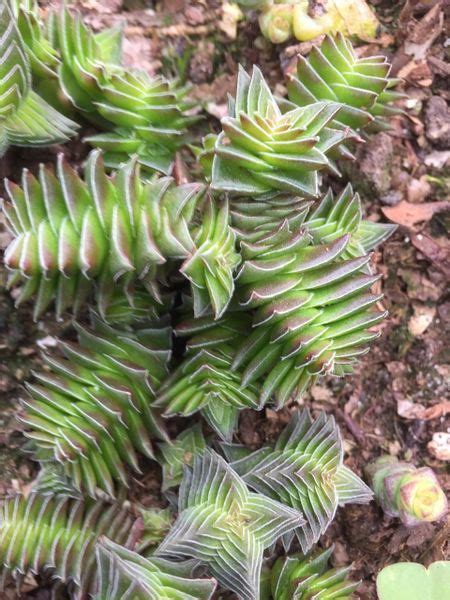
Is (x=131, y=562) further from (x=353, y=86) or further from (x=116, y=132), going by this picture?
(x=353, y=86)

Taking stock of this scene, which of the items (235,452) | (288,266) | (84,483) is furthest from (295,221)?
(84,483)

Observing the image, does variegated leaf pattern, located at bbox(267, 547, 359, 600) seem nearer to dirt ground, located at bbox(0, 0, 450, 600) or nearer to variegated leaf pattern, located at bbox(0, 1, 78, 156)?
dirt ground, located at bbox(0, 0, 450, 600)

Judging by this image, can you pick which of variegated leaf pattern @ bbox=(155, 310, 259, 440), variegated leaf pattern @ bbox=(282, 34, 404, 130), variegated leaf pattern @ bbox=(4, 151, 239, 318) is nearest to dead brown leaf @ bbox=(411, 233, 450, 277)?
variegated leaf pattern @ bbox=(282, 34, 404, 130)

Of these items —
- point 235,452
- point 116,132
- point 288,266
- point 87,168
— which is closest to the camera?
point 87,168

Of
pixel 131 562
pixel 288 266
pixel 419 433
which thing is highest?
pixel 288 266

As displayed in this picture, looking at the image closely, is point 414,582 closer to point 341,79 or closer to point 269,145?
point 269,145

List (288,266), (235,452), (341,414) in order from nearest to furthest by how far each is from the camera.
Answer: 1. (288,266)
2. (235,452)
3. (341,414)
